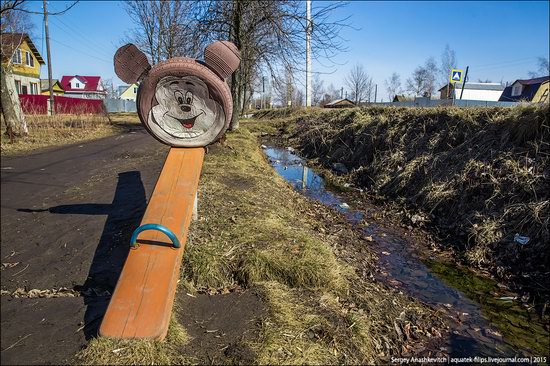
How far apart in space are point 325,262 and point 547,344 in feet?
7.84

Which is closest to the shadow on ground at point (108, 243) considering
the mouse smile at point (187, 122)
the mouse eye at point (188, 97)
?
the mouse smile at point (187, 122)

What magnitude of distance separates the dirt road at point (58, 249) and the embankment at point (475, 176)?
5.24m

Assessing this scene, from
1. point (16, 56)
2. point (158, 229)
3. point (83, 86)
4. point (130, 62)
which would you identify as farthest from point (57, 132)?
point (83, 86)

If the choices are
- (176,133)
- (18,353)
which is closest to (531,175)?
(176,133)

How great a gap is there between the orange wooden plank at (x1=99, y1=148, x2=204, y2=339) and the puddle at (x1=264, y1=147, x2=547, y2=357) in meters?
2.71

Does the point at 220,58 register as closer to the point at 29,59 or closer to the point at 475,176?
the point at 475,176

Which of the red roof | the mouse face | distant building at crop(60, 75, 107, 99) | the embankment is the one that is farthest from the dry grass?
the red roof

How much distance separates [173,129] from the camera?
403 cm

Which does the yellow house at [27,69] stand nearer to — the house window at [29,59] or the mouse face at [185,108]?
the house window at [29,59]

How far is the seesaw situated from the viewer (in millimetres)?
3092

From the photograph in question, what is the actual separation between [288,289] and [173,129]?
6.85ft

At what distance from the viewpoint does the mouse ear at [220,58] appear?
3.73 m

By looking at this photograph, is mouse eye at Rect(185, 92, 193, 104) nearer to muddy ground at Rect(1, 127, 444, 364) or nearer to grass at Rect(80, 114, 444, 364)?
muddy ground at Rect(1, 127, 444, 364)

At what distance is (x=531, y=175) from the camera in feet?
21.6
